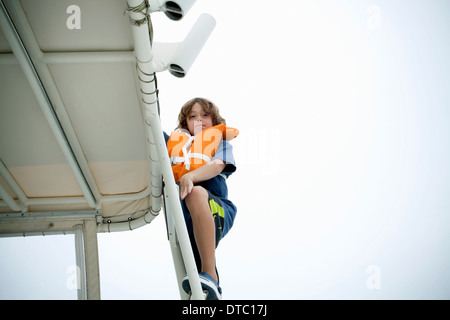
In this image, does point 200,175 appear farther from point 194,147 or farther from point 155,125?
point 155,125

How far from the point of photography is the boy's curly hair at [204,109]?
133 inches

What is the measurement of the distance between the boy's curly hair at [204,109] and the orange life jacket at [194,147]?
33cm

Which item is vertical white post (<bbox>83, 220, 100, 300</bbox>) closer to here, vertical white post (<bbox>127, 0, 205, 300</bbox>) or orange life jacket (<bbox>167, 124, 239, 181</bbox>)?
orange life jacket (<bbox>167, 124, 239, 181</bbox>)

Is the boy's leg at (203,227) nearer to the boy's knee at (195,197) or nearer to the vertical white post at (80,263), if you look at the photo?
the boy's knee at (195,197)

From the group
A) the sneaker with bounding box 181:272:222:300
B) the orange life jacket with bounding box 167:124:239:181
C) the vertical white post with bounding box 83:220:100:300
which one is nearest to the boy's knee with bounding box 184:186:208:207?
the orange life jacket with bounding box 167:124:239:181

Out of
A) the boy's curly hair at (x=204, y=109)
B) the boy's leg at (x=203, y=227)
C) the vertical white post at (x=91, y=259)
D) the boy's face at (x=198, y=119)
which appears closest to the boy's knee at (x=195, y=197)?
the boy's leg at (x=203, y=227)

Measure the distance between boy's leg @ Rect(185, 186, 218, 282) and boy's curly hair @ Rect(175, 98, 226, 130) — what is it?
975mm

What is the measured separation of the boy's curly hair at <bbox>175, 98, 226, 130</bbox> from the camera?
11.1ft

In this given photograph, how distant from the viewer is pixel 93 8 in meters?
2.32

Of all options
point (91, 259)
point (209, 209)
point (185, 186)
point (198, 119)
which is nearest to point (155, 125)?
point (185, 186)

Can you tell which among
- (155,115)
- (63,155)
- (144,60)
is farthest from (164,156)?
(63,155)

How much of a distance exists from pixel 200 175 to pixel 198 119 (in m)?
0.76
